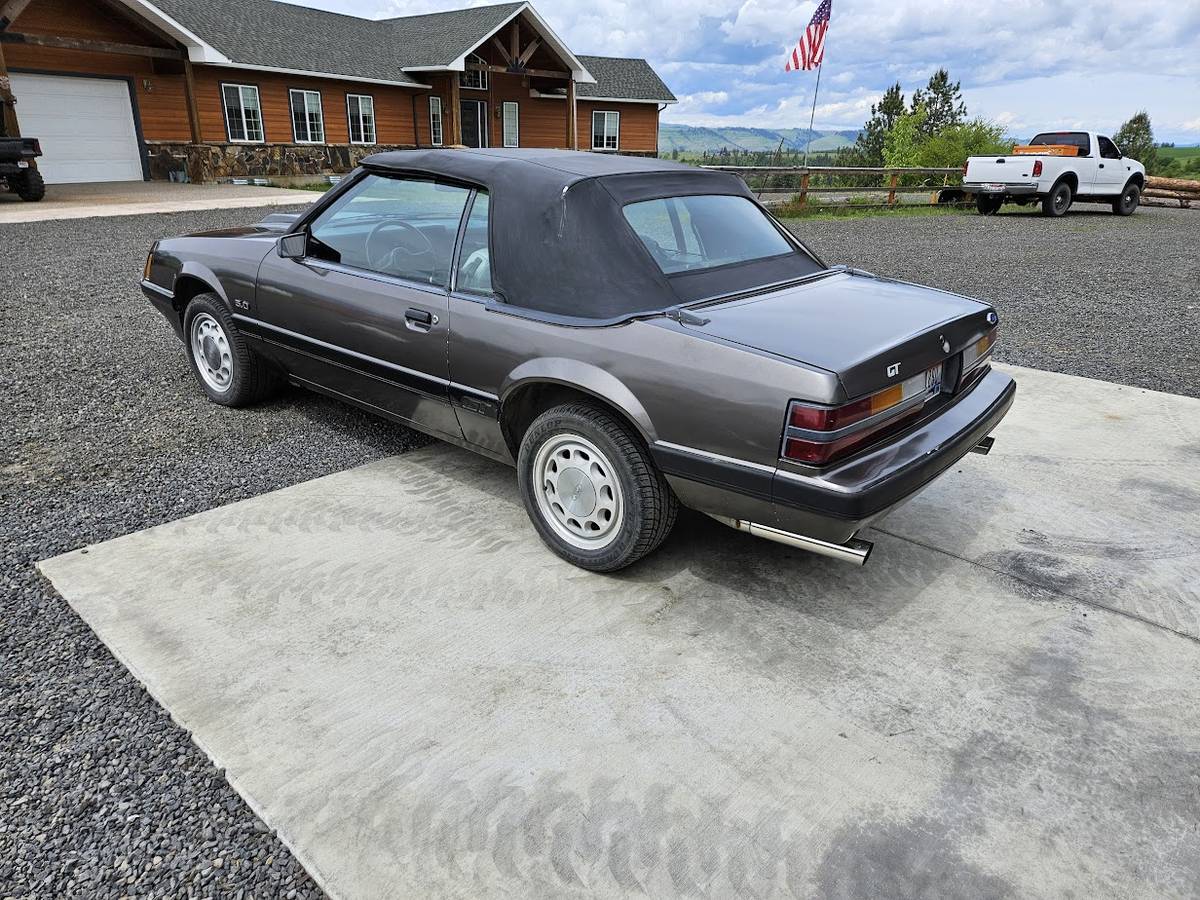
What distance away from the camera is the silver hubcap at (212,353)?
4.96 m

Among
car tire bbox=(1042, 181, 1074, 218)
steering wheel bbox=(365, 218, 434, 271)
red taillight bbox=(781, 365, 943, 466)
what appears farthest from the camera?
car tire bbox=(1042, 181, 1074, 218)

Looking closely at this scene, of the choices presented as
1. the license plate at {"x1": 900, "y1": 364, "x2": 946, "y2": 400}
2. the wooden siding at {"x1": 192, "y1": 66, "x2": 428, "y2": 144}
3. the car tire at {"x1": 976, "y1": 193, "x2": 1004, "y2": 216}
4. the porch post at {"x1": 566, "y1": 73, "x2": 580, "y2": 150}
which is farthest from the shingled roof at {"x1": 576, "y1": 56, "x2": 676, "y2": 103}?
the license plate at {"x1": 900, "y1": 364, "x2": 946, "y2": 400}

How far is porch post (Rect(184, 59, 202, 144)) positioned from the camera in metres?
21.7

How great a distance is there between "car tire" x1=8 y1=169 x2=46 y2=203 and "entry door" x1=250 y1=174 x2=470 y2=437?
52.4 ft

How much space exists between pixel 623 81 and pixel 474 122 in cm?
762

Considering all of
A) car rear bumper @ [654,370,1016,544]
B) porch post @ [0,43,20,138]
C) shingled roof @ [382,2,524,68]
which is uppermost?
shingled roof @ [382,2,524,68]

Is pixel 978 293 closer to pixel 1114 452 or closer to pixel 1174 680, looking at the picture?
pixel 1114 452

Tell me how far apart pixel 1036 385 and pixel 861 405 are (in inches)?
154

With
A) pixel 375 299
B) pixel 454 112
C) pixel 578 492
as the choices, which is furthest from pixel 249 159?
pixel 578 492

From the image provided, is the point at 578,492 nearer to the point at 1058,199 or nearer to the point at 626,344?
the point at 626,344

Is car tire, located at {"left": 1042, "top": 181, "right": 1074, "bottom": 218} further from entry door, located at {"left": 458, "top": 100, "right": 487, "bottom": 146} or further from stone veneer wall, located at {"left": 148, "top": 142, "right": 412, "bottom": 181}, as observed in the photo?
entry door, located at {"left": 458, "top": 100, "right": 487, "bottom": 146}

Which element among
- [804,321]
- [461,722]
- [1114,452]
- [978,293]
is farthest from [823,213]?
[461,722]

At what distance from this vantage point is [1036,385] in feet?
19.4

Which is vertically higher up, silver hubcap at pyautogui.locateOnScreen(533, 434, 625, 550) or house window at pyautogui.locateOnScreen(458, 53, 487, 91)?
house window at pyautogui.locateOnScreen(458, 53, 487, 91)
